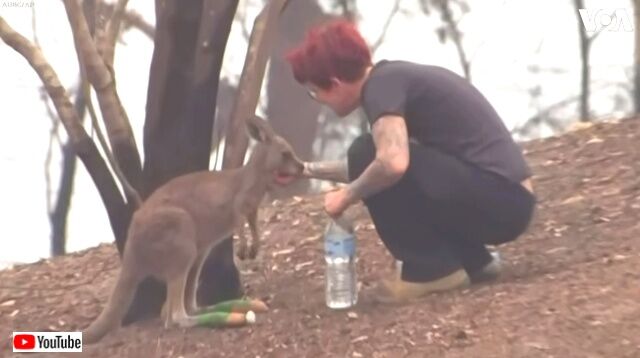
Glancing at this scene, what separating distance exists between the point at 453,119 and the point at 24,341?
1899mm

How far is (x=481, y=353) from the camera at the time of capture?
167 inches

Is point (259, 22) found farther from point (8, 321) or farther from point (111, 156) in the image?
point (8, 321)

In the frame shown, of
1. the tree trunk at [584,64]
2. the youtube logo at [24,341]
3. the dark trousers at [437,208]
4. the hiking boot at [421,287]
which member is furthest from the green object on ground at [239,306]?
the tree trunk at [584,64]

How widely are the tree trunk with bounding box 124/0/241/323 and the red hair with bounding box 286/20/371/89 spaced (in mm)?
635

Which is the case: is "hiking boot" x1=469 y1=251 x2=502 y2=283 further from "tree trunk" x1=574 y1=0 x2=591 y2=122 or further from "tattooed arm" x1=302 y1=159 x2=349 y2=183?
"tree trunk" x1=574 y1=0 x2=591 y2=122

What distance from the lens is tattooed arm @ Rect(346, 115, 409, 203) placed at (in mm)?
4539

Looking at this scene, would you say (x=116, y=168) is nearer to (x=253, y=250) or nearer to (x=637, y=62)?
(x=253, y=250)

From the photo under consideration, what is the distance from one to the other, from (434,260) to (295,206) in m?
2.55

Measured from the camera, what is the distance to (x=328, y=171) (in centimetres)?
520

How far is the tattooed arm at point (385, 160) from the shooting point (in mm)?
4539

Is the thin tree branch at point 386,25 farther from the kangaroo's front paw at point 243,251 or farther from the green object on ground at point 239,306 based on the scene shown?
the green object on ground at point 239,306

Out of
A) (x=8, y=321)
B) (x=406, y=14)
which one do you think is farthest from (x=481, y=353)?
(x=406, y=14)

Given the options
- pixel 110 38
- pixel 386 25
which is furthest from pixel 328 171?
pixel 386 25

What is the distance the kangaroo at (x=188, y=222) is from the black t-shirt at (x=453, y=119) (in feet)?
1.81
